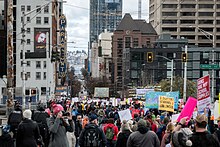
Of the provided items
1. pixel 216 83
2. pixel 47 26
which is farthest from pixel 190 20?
pixel 47 26

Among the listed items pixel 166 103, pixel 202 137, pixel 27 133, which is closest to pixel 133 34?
pixel 166 103

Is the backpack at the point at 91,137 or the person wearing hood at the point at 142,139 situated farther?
the backpack at the point at 91,137

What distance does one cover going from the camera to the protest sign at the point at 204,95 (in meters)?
14.2

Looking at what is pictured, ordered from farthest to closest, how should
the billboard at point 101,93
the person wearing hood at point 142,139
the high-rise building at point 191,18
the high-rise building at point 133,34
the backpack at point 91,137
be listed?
1. the high-rise building at point 133,34
2. the high-rise building at point 191,18
3. the billboard at point 101,93
4. the backpack at point 91,137
5. the person wearing hood at point 142,139

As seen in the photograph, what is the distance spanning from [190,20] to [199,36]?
4.46m

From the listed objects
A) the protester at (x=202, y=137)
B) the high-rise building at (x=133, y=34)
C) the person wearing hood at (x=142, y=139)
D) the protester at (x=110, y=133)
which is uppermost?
the high-rise building at (x=133, y=34)

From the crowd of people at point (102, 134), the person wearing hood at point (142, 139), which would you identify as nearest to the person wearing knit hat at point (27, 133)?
the crowd of people at point (102, 134)

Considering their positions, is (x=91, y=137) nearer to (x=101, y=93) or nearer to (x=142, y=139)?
(x=142, y=139)

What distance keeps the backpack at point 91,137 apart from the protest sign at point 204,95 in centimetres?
303

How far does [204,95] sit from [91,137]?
11.5ft

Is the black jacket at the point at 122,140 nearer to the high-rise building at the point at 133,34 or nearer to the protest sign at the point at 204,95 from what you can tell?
the protest sign at the point at 204,95

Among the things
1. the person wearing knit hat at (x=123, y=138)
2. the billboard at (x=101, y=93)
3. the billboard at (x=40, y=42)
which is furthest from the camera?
the billboard at (x=101, y=93)

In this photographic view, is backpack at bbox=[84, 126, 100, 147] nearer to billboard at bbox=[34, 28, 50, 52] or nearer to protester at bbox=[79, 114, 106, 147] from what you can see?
protester at bbox=[79, 114, 106, 147]

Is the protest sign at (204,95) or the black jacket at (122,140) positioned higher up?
the protest sign at (204,95)
